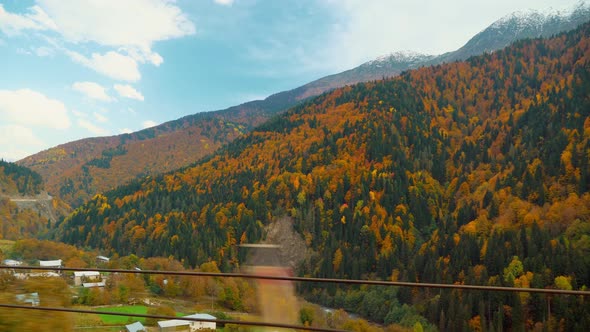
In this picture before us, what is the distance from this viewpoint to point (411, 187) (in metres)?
97.1

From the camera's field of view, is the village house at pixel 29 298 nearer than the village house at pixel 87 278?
Yes

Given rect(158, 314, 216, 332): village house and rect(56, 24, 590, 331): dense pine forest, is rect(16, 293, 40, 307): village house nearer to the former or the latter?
rect(158, 314, 216, 332): village house

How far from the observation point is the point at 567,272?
4806 centimetres

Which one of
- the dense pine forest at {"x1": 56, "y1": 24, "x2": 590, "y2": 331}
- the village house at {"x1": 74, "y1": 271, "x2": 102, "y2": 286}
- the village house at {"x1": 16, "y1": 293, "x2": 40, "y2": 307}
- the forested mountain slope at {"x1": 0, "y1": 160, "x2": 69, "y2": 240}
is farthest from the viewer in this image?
the forested mountain slope at {"x1": 0, "y1": 160, "x2": 69, "y2": 240}

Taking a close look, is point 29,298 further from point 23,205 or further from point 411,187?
point 23,205

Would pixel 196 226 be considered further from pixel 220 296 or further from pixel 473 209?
pixel 220 296

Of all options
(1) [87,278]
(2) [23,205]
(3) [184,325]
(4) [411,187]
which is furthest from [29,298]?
(2) [23,205]

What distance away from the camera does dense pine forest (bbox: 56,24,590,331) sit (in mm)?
64438

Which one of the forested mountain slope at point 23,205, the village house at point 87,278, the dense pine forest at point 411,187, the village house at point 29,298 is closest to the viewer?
the village house at point 29,298

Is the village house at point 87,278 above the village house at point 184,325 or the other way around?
above

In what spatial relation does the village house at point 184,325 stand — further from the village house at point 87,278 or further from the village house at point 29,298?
the village house at point 29,298

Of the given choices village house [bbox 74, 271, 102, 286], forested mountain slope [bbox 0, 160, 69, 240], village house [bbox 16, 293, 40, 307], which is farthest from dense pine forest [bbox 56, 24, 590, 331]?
village house [bbox 16, 293, 40, 307]

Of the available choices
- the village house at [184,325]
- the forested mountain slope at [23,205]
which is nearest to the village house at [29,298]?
the village house at [184,325]

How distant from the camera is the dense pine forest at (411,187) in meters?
64.4
